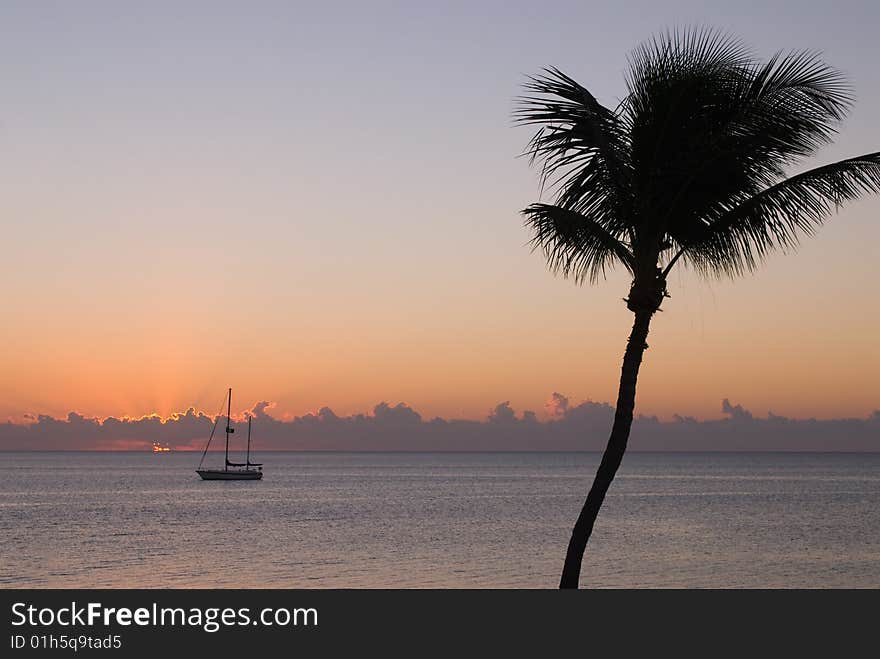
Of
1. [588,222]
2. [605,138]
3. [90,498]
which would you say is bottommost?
[90,498]

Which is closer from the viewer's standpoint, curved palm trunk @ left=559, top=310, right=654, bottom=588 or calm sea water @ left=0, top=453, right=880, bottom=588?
curved palm trunk @ left=559, top=310, right=654, bottom=588

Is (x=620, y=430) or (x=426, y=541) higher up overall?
(x=620, y=430)

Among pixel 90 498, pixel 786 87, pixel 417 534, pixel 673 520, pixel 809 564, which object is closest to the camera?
pixel 786 87

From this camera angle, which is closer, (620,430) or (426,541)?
(620,430)

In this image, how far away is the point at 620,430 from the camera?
14.3 meters

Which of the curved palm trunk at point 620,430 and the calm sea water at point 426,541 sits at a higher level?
the curved palm trunk at point 620,430

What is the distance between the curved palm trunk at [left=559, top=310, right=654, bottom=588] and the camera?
14143 mm

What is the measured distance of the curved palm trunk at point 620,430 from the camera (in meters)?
14.1

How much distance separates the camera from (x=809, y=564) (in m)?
52.0

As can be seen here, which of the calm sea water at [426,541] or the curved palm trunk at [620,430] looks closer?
the curved palm trunk at [620,430]

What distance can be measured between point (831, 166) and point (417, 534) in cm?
5507

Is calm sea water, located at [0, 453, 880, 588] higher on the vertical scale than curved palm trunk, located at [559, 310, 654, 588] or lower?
lower
